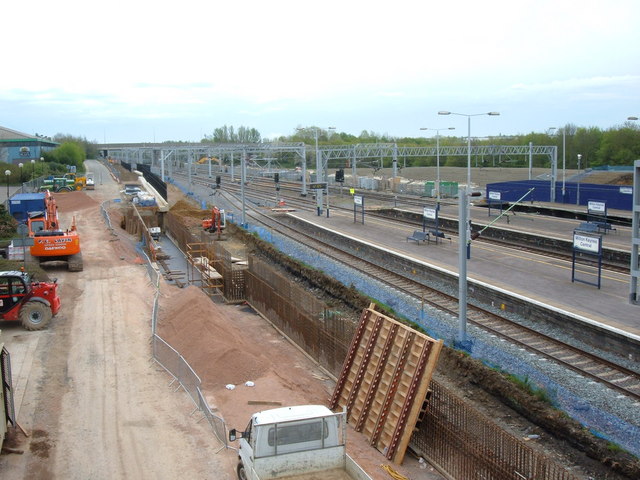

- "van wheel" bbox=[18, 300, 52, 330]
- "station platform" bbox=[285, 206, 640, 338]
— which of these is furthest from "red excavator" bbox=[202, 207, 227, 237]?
A: "van wheel" bbox=[18, 300, 52, 330]

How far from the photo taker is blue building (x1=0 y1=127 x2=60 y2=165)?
103m

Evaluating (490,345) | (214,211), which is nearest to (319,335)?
(490,345)

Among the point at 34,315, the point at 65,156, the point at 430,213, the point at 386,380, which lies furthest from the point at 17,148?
the point at 386,380

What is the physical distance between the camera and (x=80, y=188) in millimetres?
72000

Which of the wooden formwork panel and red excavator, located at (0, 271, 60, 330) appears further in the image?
red excavator, located at (0, 271, 60, 330)

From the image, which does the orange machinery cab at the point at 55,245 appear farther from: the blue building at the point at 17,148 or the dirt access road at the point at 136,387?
the blue building at the point at 17,148

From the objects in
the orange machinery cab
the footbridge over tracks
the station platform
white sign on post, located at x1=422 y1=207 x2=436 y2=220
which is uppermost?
the footbridge over tracks

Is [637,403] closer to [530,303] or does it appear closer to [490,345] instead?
[490,345]

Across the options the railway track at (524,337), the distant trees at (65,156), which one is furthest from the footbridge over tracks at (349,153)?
the distant trees at (65,156)

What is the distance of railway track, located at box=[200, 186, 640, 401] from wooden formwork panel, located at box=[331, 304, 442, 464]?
556 centimetres

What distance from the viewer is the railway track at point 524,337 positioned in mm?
16375

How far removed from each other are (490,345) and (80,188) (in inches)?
2446

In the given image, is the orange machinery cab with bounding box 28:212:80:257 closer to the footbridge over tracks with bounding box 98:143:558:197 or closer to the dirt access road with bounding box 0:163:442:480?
the dirt access road with bounding box 0:163:442:480

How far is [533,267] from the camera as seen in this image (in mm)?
28719
